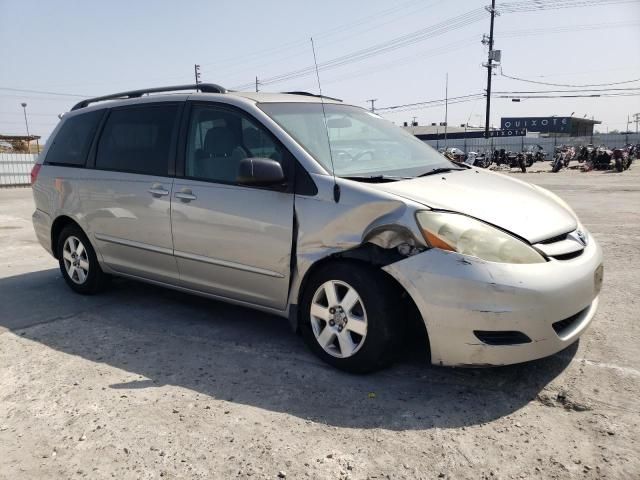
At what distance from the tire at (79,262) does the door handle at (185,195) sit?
56.4 inches

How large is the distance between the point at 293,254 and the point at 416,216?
863mm

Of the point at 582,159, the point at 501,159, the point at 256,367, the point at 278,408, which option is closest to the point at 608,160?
the point at 582,159

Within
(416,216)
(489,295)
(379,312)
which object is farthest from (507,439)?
(416,216)

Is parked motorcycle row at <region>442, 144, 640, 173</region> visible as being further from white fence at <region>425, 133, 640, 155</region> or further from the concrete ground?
the concrete ground

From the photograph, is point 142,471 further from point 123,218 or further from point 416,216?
point 123,218

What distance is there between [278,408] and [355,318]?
2.24 ft

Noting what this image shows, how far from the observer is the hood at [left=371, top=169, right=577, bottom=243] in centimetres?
305

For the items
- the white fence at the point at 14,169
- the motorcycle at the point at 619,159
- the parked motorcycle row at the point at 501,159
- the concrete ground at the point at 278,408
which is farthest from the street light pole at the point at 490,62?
the concrete ground at the point at 278,408

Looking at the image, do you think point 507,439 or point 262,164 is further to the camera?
point 262,164

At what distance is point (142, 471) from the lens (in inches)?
94.5

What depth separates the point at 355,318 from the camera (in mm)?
3188

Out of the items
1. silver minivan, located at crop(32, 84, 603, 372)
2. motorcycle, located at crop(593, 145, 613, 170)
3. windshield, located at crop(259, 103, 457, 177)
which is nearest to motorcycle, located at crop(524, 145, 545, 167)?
motorcycle, located at crop(593, 145, 613, 170)

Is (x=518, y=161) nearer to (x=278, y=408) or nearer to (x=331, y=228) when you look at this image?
(x=331, y=228)

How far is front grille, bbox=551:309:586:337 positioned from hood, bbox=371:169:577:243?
47 centimetres
